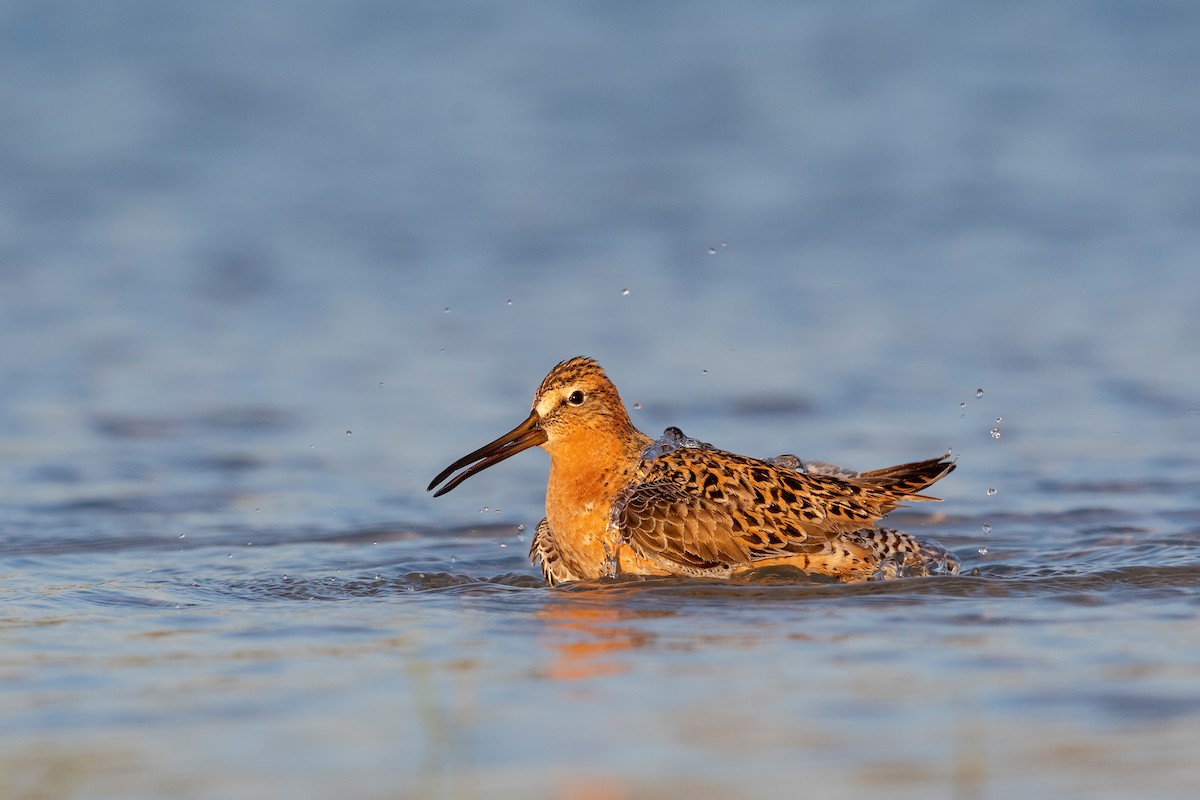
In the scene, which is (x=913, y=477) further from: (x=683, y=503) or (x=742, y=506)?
(x=683, y=503)

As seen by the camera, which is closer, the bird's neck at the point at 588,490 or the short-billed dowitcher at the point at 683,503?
the short-billed dowitcher at the point at 683,503

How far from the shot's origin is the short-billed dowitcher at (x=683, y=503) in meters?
8.03

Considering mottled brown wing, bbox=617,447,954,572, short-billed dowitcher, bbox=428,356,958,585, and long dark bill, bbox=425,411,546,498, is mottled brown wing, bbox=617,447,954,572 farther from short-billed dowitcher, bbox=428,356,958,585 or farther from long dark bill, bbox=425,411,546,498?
long dark bill, bbox=425,411,546,498

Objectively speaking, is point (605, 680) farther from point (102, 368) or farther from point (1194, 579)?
point (102, 368)

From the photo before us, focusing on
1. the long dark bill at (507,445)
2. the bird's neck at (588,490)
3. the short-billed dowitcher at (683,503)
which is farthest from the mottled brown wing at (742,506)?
the long dark bill at (507,445)

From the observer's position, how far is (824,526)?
8188 millimetres

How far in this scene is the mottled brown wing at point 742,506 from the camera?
26.4 feet

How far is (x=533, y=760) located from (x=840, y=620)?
2.14m

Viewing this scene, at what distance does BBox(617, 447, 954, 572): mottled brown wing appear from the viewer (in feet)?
26.4

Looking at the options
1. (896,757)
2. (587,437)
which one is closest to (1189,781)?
(896,757)

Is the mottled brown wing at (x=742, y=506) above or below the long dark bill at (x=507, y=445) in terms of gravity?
below

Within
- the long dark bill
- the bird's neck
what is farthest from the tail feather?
the long dark bill

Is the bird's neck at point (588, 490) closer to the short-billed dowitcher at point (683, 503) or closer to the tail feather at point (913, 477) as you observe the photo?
the short-billed dowitcher at point (683, 503)

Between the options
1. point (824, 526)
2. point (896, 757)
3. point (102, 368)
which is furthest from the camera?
point (102, 368)
